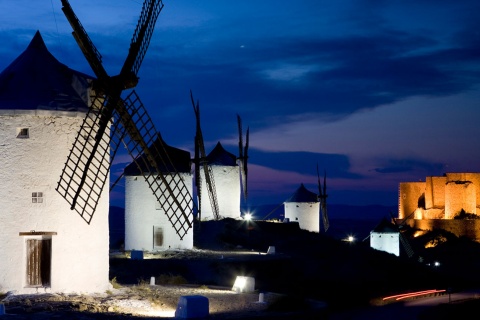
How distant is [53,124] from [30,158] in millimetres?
1013

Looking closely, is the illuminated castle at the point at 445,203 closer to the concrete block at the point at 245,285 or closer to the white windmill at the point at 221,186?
the white windmill at the point at 221,186

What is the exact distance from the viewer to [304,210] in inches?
2106

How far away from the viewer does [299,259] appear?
1346 inches

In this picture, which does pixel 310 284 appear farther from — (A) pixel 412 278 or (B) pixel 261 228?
(B) pixel 261 228

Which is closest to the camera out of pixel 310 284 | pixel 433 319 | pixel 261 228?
pixel 433 319

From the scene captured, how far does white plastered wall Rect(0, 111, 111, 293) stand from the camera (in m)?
18.6

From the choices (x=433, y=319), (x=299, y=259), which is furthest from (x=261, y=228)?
(x=433, y=319)

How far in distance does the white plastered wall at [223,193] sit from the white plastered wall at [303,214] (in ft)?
28.2

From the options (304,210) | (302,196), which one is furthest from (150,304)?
(302,196)

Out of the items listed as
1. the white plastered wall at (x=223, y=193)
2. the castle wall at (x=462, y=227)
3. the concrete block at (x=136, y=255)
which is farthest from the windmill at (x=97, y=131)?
the castle wall at (x=462, y=227)

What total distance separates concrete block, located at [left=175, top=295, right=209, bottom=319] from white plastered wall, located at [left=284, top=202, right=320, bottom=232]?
37.5 metres

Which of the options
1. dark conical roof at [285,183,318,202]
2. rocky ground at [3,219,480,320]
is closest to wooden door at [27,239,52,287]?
rocky ground at [3,219,480,320]

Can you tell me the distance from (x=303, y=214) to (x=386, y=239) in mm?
6027

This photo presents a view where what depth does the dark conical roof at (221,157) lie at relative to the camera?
4559 centimetres
